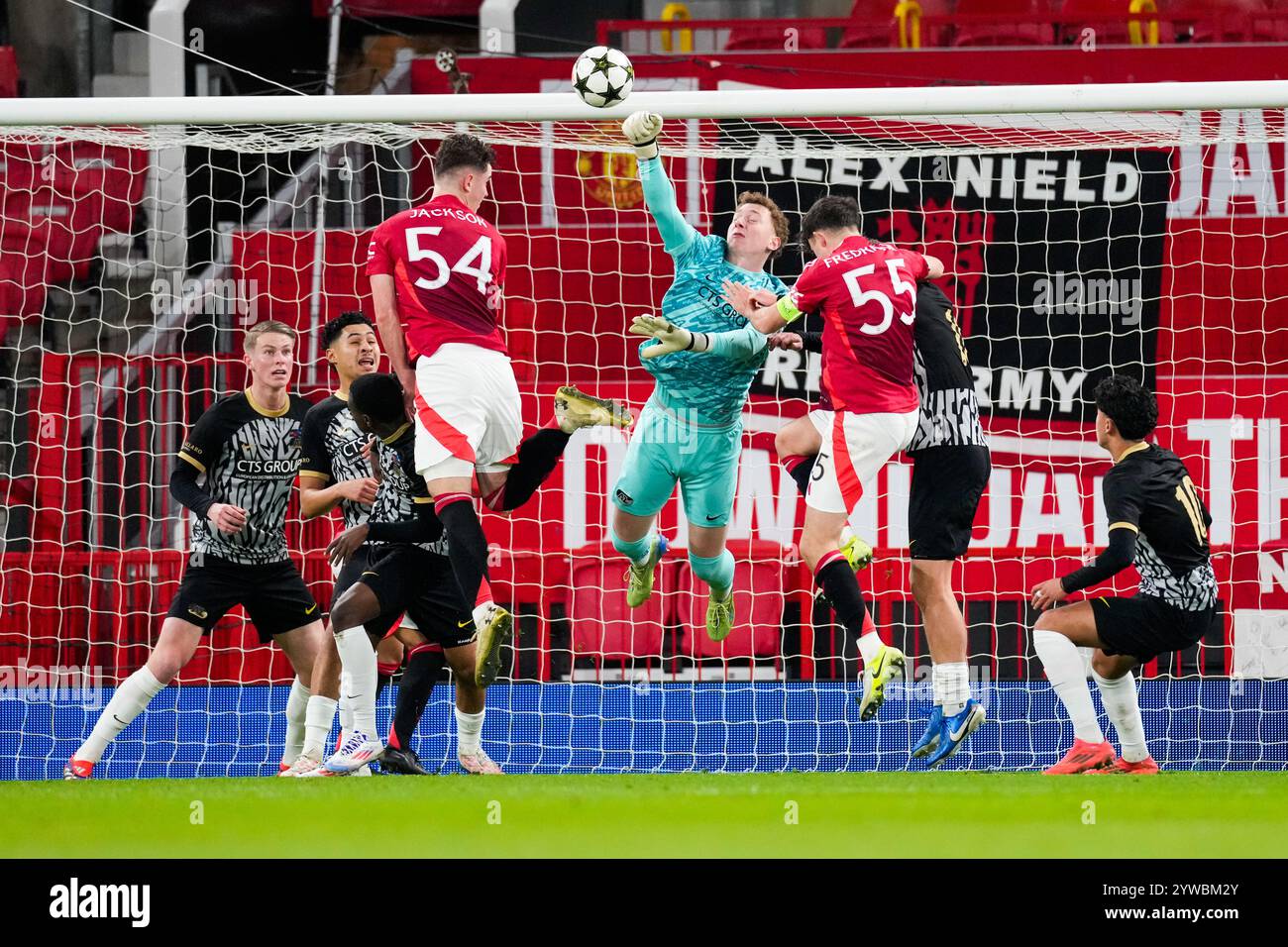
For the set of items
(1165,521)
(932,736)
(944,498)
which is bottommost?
(932,736)

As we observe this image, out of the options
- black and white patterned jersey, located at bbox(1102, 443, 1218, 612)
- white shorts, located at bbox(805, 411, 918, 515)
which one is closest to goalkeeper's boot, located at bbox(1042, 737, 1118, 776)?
black and white patterned jersey, located at bbox(1102, 443, 1218, 612)

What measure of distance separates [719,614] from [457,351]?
1.91 metres

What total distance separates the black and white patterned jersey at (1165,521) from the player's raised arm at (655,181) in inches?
84.9

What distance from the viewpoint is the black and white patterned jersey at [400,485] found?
7203mm

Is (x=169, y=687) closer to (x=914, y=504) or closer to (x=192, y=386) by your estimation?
(x=192, y=386)

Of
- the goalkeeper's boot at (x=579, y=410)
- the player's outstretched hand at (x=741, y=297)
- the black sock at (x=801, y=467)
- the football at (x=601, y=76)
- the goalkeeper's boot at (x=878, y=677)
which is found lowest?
the goalkeeper's boot at (x=878, y=677)

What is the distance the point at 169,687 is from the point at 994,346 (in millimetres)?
5628

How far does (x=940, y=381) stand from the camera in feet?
23.6

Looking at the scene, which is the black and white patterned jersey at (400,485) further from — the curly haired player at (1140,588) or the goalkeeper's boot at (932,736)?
the curly haired player at (1140,588)

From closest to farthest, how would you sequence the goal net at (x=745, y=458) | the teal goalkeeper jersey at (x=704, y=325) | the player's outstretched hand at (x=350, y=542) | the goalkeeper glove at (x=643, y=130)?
the goalkeeper glove at (x=643, y=130) < the teal goalkeeper jersey at (x=704, y=325) < the player's outstretched hand at (x=350, y=542) < the goal net at (x=745, y=458)

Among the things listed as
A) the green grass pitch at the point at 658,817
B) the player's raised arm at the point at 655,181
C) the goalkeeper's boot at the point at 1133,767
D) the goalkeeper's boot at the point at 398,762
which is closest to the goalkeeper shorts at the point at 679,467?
the player's raised arm at the point at 655,181

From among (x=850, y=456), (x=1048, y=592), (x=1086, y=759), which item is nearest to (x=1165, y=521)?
(x=1048, y=592)

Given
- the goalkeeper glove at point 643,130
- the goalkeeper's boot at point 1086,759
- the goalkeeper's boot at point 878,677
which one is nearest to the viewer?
the goalkeeper's boot at point 878,677

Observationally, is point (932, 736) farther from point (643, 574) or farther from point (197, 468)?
point (197, 468)
